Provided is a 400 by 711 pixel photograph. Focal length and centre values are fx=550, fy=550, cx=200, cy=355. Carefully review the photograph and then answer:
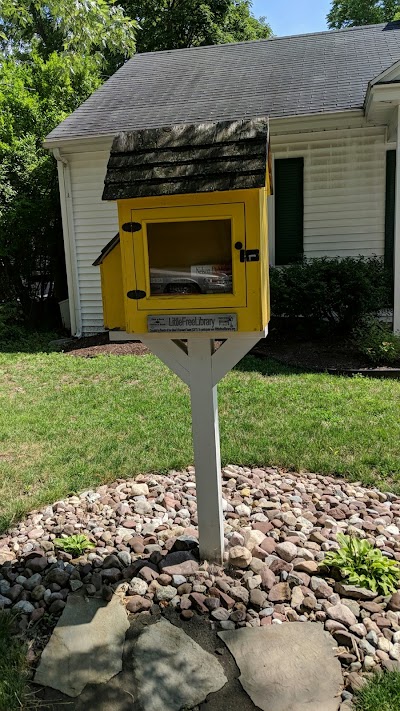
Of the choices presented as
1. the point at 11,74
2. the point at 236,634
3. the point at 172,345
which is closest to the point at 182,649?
the point at 236,634

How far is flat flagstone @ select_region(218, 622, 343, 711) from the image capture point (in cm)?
212

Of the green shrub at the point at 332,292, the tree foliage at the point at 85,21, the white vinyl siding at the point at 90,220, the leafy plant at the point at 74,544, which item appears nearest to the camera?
the leafy plant at the point at 74,544

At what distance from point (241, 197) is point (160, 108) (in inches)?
337

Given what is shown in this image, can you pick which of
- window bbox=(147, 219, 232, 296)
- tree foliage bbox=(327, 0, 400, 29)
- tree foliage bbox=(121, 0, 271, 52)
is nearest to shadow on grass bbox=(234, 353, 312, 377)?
window bbox=(147, 219, 232, 296)

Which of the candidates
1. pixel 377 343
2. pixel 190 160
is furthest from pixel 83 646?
pixel 377 343

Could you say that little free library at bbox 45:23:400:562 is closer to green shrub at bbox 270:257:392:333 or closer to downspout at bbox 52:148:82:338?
downspout at bbox 52:148:82:338

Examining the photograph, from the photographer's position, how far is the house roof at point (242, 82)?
923 centimetres

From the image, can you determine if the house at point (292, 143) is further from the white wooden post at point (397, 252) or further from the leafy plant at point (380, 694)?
the leafy plant at point (380, 694)

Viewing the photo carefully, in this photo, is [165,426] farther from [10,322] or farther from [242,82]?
[242,82]

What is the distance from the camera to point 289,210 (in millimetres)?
9469

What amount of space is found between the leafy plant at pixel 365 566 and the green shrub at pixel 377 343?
14.1ft

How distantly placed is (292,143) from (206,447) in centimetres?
769

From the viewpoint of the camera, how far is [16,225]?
1097 centimetres

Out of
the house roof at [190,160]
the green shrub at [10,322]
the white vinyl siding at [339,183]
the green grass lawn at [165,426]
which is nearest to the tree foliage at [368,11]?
the white vinyl siding at [339,183]
